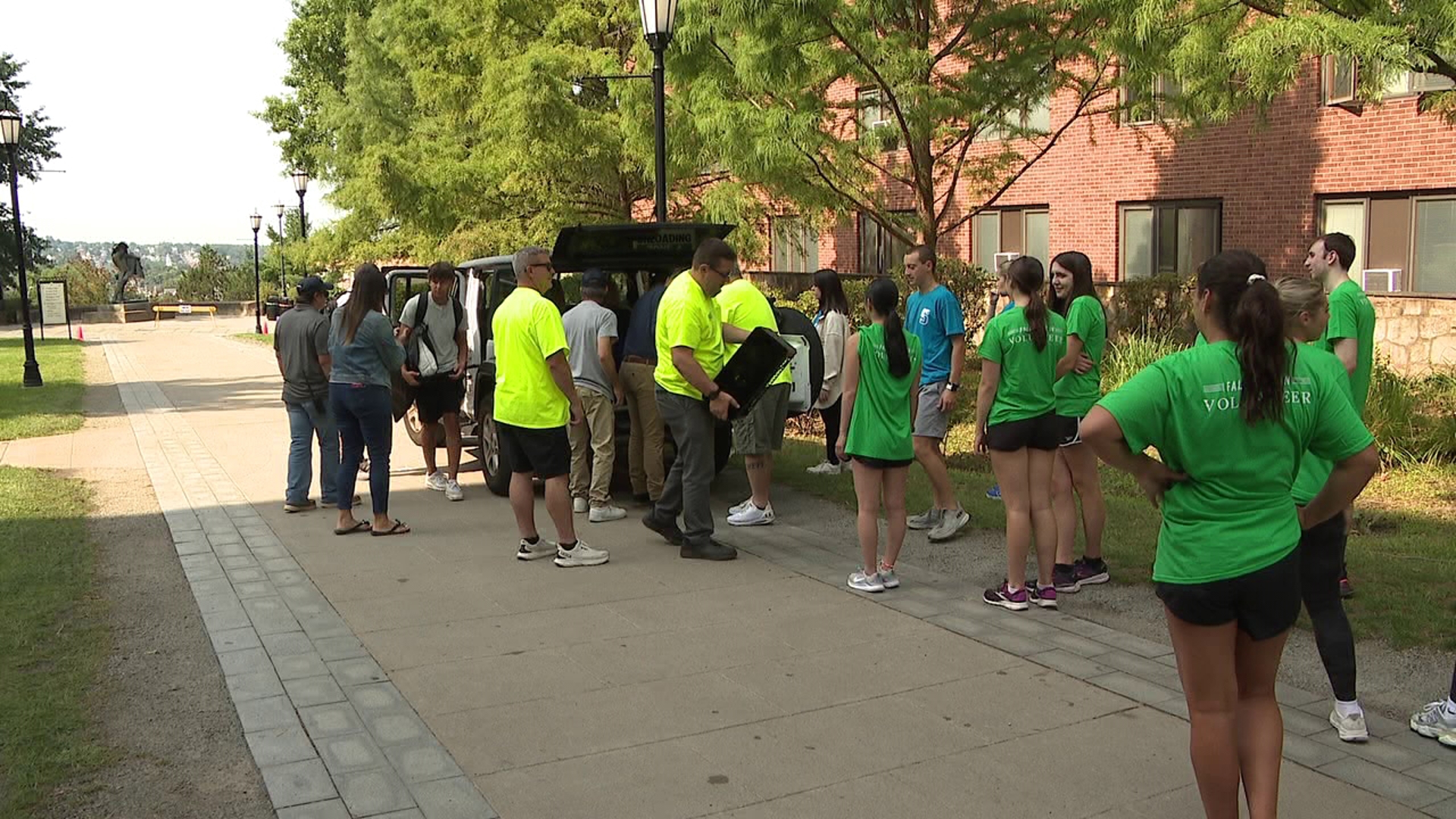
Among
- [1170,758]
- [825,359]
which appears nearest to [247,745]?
[1170,758]

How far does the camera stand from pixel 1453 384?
41.1 ft

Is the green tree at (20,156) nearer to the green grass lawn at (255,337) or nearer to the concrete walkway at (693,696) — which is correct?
the green grass lawn at (255,337)

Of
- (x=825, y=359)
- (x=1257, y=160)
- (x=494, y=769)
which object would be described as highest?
(x=1257, y=160)

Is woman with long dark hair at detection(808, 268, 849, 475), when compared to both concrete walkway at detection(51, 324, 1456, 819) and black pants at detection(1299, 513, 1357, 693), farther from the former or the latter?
black pants at detection(1299, 513, 1357, 693)

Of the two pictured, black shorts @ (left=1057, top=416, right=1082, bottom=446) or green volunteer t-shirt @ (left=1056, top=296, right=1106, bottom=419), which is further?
green volunteer t-shirt @ (left=1056, top=296, right=1106, bottom=419)

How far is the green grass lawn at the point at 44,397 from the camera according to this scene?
15898mm

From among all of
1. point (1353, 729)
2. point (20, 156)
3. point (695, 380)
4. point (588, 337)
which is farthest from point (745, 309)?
point (20, 156)

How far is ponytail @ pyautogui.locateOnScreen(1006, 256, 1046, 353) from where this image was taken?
6.53m

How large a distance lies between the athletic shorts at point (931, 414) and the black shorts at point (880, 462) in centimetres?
148

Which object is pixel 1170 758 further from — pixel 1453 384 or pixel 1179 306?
pixel 1179 306

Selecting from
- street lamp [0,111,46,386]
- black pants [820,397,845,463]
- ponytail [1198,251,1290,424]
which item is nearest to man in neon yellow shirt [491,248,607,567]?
black pants [820,397,845,463]

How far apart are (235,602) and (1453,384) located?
445 inches

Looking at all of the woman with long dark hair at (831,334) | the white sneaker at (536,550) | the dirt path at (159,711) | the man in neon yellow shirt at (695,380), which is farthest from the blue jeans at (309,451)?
the woman with long dark hair at (831,334)

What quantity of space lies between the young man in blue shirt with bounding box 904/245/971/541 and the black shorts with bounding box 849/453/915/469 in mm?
1212
